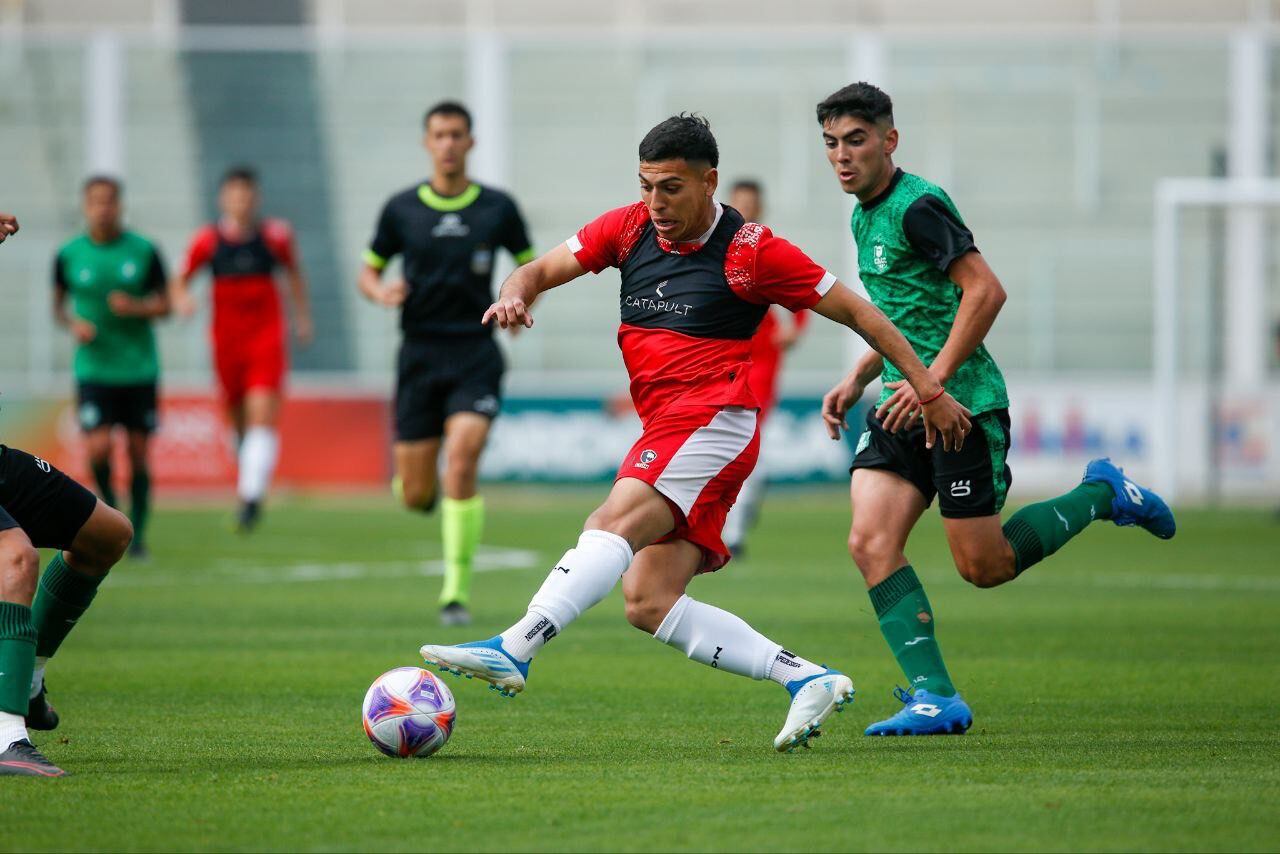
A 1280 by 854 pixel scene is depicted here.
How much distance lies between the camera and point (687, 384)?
6.01m

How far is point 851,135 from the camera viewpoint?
20.6 feet

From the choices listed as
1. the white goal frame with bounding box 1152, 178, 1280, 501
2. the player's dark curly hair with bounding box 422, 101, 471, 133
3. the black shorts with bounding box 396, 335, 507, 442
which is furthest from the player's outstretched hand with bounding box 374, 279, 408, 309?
the white goal frame with bounding box 1152, 178, 1280, 501

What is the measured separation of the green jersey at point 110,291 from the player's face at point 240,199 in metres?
1.68

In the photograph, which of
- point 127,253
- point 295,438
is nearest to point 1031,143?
point 295,438

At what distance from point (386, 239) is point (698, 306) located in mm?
4813

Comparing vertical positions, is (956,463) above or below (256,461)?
above

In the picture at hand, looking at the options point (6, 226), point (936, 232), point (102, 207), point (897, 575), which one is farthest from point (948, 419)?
point (102, 207)

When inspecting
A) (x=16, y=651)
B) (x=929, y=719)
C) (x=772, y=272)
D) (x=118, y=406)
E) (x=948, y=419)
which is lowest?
(x=929, y=719)

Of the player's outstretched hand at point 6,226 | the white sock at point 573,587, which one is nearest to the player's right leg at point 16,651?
the player's outstretched hand at point 6,226

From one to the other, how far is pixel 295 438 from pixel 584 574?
60.6 ft

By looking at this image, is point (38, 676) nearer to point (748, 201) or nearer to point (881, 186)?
point (881, 186)

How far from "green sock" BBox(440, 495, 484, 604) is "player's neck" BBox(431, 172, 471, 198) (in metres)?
1.72

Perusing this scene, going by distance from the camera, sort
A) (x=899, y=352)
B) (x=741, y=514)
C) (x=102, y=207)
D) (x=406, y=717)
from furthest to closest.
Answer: (x=741, y=514), (x=102, y=207), (x=899, y=352), (x=406, y=717)

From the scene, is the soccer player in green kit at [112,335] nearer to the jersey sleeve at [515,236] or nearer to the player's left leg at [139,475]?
the player's left leg at [139,475]
